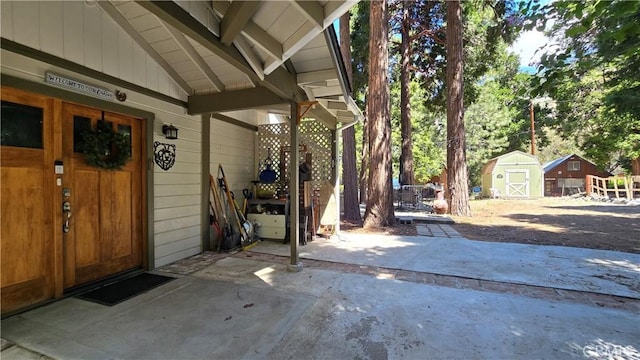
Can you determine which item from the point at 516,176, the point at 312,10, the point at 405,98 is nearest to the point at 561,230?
the point at 405,98

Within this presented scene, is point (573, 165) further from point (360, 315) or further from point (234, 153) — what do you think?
point (360, 315)

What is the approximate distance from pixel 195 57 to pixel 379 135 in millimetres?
4487

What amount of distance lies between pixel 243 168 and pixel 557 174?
25.4 meters

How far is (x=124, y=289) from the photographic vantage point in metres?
3.14

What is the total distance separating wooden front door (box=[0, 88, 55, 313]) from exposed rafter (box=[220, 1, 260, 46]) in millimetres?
1980

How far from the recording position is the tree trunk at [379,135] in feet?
22.5

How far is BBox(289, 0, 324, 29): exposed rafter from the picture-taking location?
6.68 feet

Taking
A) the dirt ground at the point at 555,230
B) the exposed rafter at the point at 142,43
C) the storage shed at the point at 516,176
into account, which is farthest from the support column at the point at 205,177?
the storage shed at the point at 516,176

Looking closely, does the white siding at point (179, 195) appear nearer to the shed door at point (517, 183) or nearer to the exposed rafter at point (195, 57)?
the exposed rafter at point (195, 57)

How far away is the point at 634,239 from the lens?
5434 millimetres

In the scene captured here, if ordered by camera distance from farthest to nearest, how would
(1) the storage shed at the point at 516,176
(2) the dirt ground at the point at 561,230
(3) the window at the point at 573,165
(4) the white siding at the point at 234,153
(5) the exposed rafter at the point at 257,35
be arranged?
1. (3) the window at the point at 573,165
2. (1) the storage shed at the point at 516,176
3. (2) the dirt ground at the point at 561,230
4. (4) the white siding at the point at 234,153
5. (5) the exposed rafter at the point at 257,35

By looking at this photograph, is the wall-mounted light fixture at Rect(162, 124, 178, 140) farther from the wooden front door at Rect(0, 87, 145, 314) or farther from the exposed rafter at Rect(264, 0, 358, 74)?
the exposed rafter at Rect(264, 0, 358, 74)

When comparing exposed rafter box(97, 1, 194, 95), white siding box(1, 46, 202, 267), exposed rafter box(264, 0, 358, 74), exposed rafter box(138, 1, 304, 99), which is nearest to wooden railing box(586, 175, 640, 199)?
exposed rafter box(138, 1, 304, 99)

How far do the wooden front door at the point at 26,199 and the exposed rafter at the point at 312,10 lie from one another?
2648 millimetres
